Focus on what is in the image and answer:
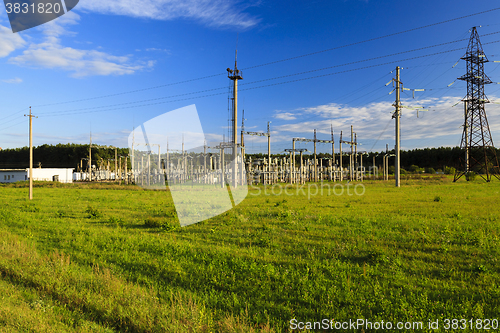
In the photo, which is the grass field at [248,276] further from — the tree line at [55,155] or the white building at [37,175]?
the tree line at [55,155]

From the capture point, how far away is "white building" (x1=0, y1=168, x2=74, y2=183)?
7062 centimetres

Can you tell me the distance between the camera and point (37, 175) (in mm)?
73000

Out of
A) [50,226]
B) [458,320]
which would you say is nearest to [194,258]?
[458,320]

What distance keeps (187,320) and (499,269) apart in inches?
285

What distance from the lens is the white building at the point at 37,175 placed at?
232 ft

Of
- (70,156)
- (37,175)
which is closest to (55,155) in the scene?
(70,156)

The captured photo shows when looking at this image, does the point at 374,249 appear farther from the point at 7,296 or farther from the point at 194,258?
the point at 7,296

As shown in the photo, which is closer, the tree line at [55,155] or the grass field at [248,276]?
the grass field at [248,276]

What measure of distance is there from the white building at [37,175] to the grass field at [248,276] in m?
71.6

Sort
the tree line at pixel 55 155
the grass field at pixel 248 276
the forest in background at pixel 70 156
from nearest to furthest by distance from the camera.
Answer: the grass field at pixel 248 276 < the forest in background at pixel 70 156 < the tree line at pixel 55 155

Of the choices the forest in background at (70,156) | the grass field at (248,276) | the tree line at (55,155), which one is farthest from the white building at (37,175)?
the grass field at (248,276)

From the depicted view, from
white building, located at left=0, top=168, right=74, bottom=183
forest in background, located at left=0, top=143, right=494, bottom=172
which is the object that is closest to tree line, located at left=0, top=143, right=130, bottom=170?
forest in background, located at left=0, top=143, right=494, bottom=172

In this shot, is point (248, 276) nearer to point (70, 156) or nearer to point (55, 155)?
point (70, 156)

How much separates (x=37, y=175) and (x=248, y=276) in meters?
85.3
